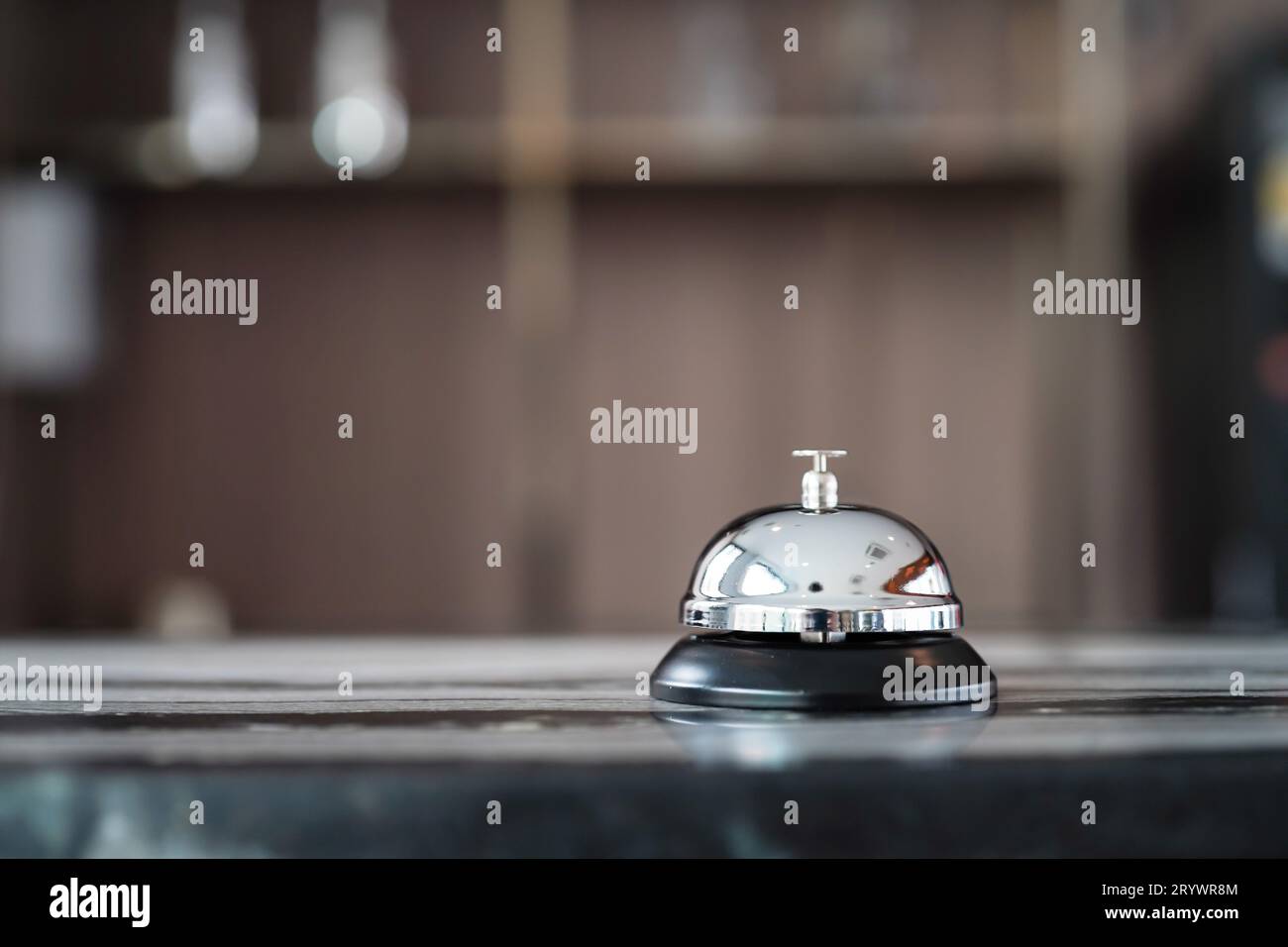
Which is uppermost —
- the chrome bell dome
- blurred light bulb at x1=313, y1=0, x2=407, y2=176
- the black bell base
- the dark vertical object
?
blurred light bulb at x1=313, y1=0, x2=407, y2=176

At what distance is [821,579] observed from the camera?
504mm

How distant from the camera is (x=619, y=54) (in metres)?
2.96

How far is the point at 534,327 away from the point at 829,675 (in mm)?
2508

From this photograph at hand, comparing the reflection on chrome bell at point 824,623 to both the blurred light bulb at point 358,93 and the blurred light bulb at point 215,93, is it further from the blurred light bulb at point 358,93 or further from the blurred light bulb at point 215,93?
the blurred light bulb at point 215,93

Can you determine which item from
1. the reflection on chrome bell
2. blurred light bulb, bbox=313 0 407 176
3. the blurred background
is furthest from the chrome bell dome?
→ blurred light bulb, bbox=313 0 407 176

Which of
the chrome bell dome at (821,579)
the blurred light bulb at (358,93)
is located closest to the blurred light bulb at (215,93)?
the blurred light bulb at (358,93)

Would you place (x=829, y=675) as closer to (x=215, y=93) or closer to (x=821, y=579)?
(x=821, y=579)

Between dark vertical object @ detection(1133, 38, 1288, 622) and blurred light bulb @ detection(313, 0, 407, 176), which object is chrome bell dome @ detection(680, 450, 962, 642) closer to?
dark vertical object @ detection(1133, 38, 1288, 622)

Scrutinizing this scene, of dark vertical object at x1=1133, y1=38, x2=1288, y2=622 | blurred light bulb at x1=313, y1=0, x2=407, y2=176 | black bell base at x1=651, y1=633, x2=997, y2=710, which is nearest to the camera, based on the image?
black bell base at x1=651, y1=633, x2=997, y2=710

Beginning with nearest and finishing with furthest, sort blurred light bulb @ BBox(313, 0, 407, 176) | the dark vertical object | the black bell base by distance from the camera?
1. the black bell base
2. the dark vertical object
3. blurred light bulb @ BBox(313, 0, 407, 176)

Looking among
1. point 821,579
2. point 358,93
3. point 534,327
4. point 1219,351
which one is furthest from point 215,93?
point 821,579

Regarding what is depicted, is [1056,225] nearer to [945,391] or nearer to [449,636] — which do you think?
Answer: [945,391]

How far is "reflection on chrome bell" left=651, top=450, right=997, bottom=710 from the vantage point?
48 centimetres

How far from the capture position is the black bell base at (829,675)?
474mm
